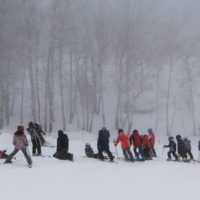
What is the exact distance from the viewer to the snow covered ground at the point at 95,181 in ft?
21.5

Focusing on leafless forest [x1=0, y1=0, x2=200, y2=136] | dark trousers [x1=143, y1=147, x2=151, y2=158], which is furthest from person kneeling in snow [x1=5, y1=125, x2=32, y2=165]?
leafless forest [x1=0, y1=0, x2=200, y2=136]

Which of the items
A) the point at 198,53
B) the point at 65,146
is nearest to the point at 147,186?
the point at 65,146

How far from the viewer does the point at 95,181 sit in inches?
315

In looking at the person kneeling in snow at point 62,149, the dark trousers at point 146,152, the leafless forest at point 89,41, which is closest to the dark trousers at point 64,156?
the person kneeling in snow at point 62,149

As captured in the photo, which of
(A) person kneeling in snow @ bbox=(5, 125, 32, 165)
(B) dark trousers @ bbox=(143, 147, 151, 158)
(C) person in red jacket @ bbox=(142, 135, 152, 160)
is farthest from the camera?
(B) dark trousers @ bbox=(143, 147, 151, 158)

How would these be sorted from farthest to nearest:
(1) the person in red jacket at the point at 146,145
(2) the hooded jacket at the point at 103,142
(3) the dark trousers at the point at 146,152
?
1. (3) the dark trousers at the point at 146,152
2. (1) the person in red jacket at the point at 146,145
3. (2) the hooded jacket at the point at 103,142

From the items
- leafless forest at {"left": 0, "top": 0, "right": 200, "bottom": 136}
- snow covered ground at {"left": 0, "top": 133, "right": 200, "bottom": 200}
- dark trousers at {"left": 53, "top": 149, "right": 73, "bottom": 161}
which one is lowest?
snow covered ground at {"left": 0, "top": 133, "right": 200, "bottom": 200}

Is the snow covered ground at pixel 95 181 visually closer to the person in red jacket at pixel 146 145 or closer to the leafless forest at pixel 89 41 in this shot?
the person in red jacket at pixel 146 145

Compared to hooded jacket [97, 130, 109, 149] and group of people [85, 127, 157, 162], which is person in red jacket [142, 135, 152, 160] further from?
hooded jacket [97, 130, 109, 149]

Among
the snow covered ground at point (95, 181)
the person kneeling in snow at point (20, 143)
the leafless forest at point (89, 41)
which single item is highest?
the leafless forest at point (89, 41)

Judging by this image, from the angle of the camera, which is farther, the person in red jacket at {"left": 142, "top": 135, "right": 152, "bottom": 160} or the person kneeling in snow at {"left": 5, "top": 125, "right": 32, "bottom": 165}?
the person in red jacket at {"left": 142, "top": 135, "right": 152, "bottom": 160}

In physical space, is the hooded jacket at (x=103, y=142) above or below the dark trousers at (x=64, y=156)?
above

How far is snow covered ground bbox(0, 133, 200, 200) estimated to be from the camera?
258 inches

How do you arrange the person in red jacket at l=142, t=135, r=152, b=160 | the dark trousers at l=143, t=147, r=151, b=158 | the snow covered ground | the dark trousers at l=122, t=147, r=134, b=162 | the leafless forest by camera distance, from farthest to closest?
the leafless forest, the dark trousers at l=143, t=147, r=151, b=158, the person in red jacket at l=142, t=135, r=152, b=160, the dark trousers at l=122, t=147, r=134, b=162, the snow covered ground
